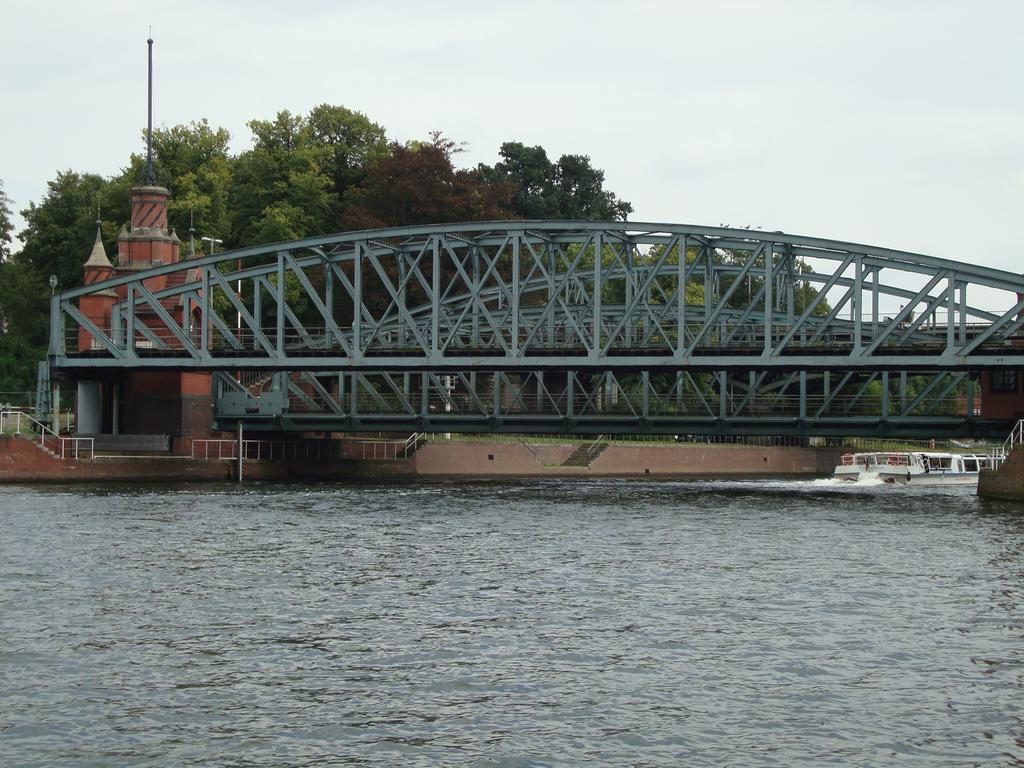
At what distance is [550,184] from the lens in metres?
159

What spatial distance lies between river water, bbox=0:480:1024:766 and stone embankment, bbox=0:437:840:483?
71.7 feet

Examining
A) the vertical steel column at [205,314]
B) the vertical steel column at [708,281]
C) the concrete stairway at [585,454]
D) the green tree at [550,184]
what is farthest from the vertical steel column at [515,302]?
the green tree at [550,184]

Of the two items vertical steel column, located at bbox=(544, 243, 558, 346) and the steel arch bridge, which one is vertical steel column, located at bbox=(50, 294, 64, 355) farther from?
vertical steel column, located at bbox=(544, 243, 558, 346)

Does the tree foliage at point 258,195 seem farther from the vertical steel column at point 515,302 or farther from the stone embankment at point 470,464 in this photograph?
the vertical steel column at point 515,302

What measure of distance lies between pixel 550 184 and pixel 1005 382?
90260 millimetres

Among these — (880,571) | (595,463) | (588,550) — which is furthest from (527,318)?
(880,571)

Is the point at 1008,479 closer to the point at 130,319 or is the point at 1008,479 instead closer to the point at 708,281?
the point at 708,281

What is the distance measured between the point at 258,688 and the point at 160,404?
195 feet

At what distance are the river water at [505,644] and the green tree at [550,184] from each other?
10313cm

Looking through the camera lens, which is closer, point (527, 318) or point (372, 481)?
point (372, 481)

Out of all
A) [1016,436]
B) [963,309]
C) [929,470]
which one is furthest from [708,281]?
[929,470]

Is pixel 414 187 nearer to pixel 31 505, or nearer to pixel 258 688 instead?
pixel 31 505

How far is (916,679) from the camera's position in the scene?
85.1 feet

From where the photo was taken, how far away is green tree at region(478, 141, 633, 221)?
154m
